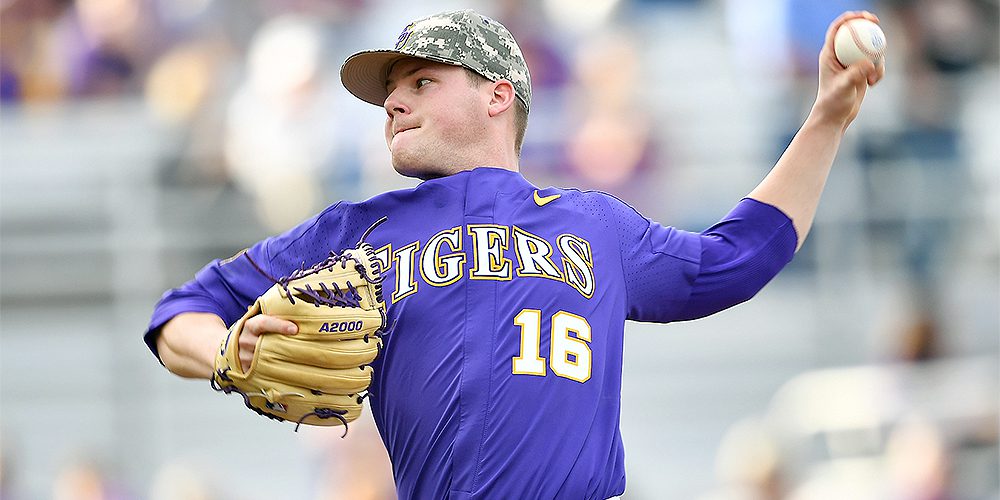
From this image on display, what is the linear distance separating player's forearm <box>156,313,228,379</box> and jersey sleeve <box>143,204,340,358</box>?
6 cm

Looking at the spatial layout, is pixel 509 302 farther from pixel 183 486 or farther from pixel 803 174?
pixel 183 486

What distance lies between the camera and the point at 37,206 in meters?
8.70

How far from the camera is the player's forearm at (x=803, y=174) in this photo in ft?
11.1

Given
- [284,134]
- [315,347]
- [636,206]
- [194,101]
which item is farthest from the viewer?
[194,101]

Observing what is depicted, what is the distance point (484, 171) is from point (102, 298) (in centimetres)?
586

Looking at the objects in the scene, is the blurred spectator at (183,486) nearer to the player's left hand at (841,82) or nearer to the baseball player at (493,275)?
the baseball player at (493,275)

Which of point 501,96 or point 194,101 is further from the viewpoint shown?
point 194,101

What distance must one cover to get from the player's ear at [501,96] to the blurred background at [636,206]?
13.3 ft

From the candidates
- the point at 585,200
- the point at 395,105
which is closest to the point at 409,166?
the point at 395,105

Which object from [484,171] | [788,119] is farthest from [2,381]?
[484,171]

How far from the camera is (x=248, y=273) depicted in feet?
10.9

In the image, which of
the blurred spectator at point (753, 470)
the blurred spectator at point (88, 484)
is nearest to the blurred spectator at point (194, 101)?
the blurred spectator at point (88, 484)

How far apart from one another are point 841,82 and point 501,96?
0.80 meters

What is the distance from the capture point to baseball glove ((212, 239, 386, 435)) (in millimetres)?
2871
